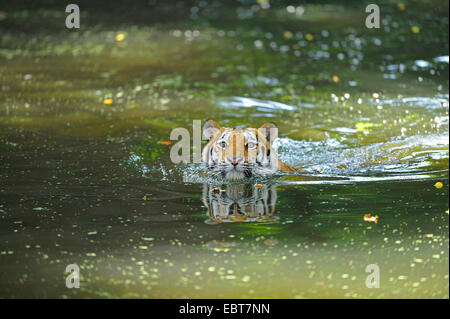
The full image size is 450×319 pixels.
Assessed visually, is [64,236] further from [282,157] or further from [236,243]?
[282,157]

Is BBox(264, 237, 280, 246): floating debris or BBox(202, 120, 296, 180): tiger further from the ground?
BBox(202, 120, 296, 180): tiger

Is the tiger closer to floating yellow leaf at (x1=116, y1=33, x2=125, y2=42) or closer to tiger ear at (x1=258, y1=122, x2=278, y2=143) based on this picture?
tiger ear at (x1=258, y1=122, x2=278, y2=143)

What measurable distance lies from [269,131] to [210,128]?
1.60 ft

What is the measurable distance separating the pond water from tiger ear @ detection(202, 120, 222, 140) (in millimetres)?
330

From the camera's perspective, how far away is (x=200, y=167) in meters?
5.90

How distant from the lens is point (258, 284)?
3730mm

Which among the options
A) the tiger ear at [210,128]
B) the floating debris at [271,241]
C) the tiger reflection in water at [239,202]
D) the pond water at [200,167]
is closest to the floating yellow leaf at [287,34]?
the pond water at [200,167]

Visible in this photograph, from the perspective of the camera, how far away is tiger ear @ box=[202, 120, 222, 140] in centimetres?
566

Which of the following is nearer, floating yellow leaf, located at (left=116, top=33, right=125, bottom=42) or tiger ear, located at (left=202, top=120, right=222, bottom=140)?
tiger ear, located at (left=202, top=120, right=222, bottom=140)

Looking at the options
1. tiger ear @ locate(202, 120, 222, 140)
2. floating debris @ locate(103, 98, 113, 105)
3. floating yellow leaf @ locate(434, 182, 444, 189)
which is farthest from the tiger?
floating debris @ locate(103, 98, 113, 105)

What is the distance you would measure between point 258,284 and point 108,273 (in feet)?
2.69

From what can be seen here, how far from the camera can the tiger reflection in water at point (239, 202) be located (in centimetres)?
469

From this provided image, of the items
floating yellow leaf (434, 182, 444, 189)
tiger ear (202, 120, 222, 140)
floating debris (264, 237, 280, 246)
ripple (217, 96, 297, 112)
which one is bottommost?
floating debris (264, 237, 280, 246)

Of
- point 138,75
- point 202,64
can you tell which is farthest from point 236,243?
point 202,64
